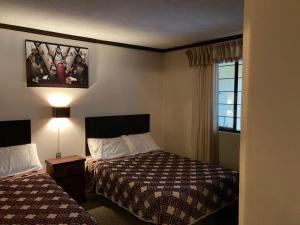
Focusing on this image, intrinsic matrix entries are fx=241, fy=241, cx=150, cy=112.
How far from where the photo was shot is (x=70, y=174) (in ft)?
10.5

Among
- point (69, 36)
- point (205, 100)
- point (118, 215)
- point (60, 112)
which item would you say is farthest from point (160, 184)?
point (69, 36)

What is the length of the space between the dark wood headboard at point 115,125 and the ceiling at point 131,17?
131cm

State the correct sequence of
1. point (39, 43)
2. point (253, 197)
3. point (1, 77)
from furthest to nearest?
point (39, 43) < point (1, 77) < point (253, 197)

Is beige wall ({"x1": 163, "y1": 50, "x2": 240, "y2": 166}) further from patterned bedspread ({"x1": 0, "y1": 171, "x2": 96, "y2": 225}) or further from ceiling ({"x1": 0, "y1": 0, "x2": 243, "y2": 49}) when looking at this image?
patterned bedspread ({"x1": 0, "y1": 171, "x2": 96, "y2": 225})

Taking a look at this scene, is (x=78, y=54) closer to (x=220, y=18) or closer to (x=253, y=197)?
(x=220, y=18)

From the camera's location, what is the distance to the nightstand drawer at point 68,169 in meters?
3.08

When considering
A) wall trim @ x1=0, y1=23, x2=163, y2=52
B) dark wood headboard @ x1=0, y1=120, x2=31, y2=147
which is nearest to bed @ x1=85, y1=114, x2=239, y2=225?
dark wood headboard @ x1=0, y1=120, x2=31, y2=147

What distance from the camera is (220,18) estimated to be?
2773mm

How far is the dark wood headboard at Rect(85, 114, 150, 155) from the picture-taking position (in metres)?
3.81

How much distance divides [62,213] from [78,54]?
96.8 inches

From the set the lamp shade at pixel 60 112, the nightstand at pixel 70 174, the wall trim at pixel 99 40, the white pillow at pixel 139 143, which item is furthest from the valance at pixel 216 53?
the nightstand at pixel 70 174

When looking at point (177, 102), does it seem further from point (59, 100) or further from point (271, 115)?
point (271, 115)

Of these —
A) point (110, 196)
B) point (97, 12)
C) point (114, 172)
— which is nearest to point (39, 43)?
point (97, 12)

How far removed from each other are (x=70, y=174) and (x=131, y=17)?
2127mm
